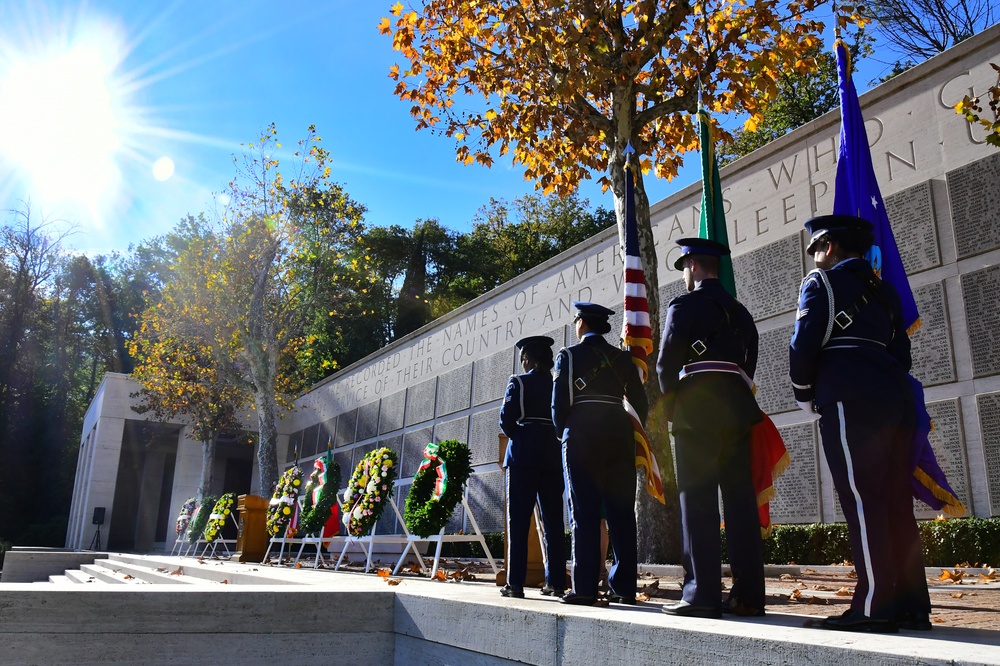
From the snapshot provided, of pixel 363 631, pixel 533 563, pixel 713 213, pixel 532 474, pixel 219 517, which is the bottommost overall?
pixel 363 631

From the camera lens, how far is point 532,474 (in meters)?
5.68

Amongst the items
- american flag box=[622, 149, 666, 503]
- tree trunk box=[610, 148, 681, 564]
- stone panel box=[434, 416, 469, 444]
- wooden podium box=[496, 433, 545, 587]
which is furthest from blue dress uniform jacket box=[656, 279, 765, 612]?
stone panel box=[434, 416, 469, 444]

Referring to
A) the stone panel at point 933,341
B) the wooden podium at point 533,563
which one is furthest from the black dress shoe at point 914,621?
the stone panel at point 933,341

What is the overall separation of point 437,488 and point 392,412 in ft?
36.9

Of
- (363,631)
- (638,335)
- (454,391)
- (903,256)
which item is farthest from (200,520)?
(903,256)

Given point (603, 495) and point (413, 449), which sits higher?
point (413, 449)

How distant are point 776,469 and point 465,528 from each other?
11.9 meters

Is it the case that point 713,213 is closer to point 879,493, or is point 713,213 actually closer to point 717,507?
point 717,507

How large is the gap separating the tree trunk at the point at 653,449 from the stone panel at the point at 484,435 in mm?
6527

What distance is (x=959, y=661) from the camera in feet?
6.93

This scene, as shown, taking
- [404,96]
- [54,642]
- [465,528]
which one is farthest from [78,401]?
[54,642]

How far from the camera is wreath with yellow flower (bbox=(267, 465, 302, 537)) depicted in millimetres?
A: 13516

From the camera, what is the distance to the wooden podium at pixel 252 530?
49.3 feet

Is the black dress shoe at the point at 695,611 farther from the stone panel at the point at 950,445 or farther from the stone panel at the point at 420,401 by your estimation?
the stone panel at the point at 420,401
